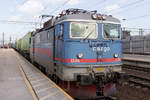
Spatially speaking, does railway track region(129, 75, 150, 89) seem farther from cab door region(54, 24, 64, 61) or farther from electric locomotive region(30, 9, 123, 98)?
cab door region(54, 24, 64, 61)

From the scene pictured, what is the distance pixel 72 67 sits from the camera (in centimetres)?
699

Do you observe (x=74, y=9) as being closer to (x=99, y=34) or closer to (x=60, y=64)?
(x=99, y=34)

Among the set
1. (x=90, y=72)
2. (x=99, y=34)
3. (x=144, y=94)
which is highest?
(x=99, y=34)

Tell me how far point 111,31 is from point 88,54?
4.88 feet

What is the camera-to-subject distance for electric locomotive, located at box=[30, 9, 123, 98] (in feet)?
23.0

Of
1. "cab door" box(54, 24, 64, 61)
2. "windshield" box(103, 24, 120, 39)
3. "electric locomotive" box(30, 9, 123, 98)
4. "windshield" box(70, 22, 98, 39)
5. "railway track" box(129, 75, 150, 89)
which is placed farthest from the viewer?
"railway track" box(129, 75, 150, 89)

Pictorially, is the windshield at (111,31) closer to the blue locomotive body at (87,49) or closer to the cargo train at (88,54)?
the cargo train at (88,54)

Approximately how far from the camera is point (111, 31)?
7.70m

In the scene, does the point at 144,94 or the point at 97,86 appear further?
the point at 144,94

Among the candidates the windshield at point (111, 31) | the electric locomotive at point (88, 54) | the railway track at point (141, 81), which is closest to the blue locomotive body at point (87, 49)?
the electric locomotive at point (88, 54)

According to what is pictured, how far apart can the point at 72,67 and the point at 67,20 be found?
6.07ft

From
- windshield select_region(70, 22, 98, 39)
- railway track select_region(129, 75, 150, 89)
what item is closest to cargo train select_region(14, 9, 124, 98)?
windshield select_region(70, 22, 98, 39)

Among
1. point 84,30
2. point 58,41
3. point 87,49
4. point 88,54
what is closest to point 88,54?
point 88,54

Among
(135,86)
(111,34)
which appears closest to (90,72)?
(111,34)
